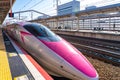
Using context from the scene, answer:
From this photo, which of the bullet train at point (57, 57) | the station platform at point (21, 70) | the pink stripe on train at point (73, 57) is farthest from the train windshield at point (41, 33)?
the station platform at point (21, 70)

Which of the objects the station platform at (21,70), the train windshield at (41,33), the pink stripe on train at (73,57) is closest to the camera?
the station platform at (21,70)

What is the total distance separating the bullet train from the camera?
435 cm

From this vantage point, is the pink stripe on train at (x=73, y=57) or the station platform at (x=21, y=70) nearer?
the station platform at (x=21, y=70)

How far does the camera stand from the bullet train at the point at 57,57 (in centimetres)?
435

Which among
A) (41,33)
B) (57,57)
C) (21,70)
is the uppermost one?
(41,33)

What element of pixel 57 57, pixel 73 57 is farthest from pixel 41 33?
pixel 73 57

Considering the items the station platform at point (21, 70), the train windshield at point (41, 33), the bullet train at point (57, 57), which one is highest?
the train windshield at point (41, 33)

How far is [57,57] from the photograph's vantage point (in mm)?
4848

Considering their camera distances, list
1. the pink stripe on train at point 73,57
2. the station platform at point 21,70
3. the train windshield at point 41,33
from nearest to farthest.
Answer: the station platform at point 21,70
the pink stripe on train at point 73,57
the train windshield at point 41,33

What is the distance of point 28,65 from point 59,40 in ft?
4.68

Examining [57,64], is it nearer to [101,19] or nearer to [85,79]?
[85,79]

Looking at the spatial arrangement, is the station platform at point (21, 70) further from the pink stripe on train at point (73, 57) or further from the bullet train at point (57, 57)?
the pink stripe on train at point (73, 57)

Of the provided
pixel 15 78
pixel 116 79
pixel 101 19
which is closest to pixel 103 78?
pixel 116 79

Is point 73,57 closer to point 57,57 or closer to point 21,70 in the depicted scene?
point 57,57
